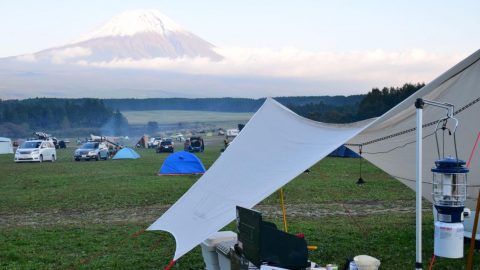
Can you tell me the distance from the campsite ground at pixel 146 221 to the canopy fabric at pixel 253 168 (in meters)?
1.22

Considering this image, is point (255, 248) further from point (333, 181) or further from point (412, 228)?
point (333, 181)

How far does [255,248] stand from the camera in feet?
17.1

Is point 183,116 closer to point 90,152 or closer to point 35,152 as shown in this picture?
point 90,152

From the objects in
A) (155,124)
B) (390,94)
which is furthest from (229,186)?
(155,124)

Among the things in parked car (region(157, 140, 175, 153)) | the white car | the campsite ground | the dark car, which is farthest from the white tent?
parked car (region(157, 140, 175, 153))

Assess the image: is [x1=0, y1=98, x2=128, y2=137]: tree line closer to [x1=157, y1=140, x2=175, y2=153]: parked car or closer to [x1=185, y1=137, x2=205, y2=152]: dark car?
[x1=157, y1=140, x2=175, y2=153]: parked car

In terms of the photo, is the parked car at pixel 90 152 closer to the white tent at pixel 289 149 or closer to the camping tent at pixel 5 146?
Result: the camping tent at pixel 5 146

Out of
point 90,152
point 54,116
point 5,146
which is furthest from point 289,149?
point 54,116

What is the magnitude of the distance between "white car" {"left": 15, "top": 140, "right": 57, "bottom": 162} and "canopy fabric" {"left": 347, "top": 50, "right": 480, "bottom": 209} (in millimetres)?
28569

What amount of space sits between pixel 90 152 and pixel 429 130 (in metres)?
30.8

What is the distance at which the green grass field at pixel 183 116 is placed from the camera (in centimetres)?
16054

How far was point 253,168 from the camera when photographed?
6.62 meters

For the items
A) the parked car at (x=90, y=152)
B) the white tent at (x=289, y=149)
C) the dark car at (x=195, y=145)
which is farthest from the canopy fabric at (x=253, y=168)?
the dark car at (x=195, y=145)

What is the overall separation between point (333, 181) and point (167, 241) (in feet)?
35.4
